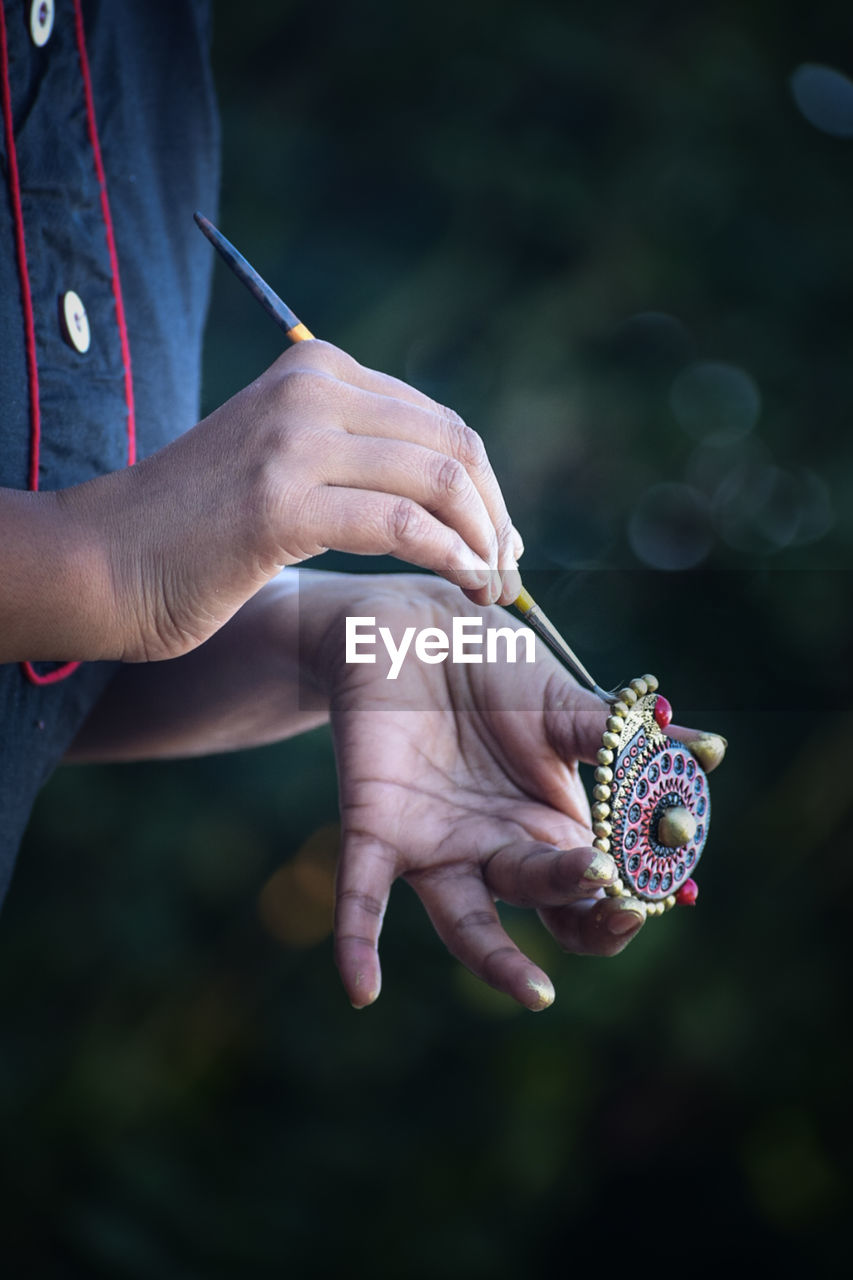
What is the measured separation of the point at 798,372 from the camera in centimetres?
146

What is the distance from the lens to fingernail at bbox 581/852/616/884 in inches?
21.8

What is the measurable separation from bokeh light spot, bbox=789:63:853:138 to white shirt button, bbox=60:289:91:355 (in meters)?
1.18

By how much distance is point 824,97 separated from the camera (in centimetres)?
146

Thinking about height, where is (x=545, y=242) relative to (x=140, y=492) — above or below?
above

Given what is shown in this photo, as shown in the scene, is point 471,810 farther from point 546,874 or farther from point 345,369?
point 345,369

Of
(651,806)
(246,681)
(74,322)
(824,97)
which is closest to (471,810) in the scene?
(651,806)

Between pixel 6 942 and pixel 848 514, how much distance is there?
1.37 m

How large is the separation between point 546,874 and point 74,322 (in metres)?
0.40

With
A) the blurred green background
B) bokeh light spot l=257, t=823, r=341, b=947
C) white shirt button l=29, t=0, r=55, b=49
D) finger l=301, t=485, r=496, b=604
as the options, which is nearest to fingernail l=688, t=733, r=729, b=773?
finger l=301, t=485, r=496, b=604

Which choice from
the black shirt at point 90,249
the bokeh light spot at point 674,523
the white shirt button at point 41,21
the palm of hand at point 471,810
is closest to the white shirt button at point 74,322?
the black shirt at point 90,249

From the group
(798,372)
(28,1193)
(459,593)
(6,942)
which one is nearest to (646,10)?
(798,372)

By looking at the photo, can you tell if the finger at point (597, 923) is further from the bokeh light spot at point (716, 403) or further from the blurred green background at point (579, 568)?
the bokeh light spot at point (716, 403)

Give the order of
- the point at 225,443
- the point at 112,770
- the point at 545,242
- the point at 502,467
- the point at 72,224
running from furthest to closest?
the point at 112,770, the point at 545,242, the point at 502,467, the point at 72,224, the point at 225,443

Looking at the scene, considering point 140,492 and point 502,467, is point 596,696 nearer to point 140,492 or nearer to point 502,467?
point 140,492
